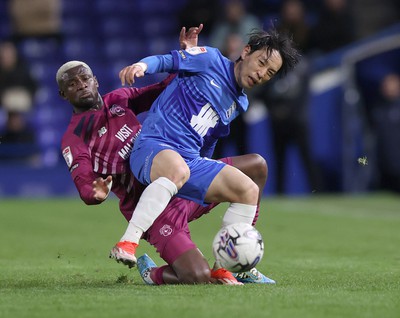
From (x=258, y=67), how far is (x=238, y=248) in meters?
1.22

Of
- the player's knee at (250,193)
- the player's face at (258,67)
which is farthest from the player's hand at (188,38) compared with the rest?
the player's knee at (250,193)

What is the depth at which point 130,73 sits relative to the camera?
582 cm

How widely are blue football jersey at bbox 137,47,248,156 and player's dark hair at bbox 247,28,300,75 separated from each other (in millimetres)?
232

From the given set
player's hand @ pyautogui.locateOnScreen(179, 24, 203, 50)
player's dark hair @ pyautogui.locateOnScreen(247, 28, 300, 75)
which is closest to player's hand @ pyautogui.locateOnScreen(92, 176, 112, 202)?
player's hand @ pyautogui.locateOnScreen(179, 24, 203, 50)

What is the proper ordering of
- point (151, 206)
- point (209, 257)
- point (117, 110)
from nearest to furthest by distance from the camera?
point (151, 206) < point (117, 110) < point (209, 257)

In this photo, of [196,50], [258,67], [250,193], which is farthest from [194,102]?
[250,193]

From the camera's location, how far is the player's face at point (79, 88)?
258 inches

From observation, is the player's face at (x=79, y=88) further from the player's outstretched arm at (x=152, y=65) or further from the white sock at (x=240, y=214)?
the white sock at (x=240, y=214)

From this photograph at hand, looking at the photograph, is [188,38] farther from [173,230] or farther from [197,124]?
[173,230]

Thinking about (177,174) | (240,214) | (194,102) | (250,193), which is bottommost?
(240,214)

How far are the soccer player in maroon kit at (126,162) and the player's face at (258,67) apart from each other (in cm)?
51

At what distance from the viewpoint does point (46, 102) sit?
18.4 m

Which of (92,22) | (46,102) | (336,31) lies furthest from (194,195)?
(92,22)

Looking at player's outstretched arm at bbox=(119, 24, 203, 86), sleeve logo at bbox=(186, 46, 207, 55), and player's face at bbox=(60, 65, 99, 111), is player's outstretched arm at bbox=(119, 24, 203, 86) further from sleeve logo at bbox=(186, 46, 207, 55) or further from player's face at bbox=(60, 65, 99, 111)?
player's face at bbox=(60, 65, 99, 111)
